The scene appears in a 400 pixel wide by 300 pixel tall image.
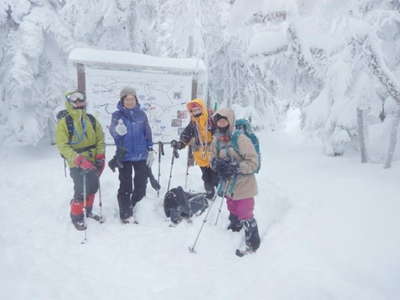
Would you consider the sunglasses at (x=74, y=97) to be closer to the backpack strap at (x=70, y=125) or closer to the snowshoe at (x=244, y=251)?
the backpack strap at (x=70, y=125)

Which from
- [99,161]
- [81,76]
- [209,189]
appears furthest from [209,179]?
[81,76]

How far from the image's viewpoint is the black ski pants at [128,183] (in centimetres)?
616

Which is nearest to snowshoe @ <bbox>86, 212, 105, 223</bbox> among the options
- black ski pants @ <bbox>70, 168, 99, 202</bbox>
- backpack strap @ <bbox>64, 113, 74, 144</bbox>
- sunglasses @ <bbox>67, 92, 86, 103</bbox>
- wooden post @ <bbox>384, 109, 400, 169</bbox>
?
black ski pants @ <bbox>70, 168, 99, 202</bbox>

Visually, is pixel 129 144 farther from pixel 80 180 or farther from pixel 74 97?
pixel 74 97

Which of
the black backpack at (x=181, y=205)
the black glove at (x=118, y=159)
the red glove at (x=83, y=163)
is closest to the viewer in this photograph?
the red glove at (x=83, y=163)

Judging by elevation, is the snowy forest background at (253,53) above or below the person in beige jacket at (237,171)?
above

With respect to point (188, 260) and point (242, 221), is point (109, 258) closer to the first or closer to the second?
point (188, 260)

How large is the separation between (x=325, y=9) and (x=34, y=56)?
32.2 ft

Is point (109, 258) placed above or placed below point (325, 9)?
below

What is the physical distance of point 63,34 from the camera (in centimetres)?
1233

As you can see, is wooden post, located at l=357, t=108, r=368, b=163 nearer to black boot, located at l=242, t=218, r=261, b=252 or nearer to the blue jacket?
black boot, located at l=242, t=218, r=261, b=252

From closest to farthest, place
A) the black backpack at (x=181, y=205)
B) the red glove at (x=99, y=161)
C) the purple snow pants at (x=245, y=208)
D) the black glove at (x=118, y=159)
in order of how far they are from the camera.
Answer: the purple snow pants at (x=245, y=208)
the black glove at (x=118, y=159)
the red glove at (x=99, y=161)
the black backpack at (x=181, y=205)

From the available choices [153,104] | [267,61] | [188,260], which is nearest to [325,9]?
[267,61]

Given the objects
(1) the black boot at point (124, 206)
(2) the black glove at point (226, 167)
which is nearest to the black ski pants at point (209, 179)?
(1) the black boot at point (124, 206)
